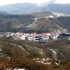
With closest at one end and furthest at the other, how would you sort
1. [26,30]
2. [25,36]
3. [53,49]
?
1. [53,49]
2. [25,36]
3. [26,30]

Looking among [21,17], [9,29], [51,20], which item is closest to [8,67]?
[9,29]

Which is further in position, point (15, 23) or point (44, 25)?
point (15, 23)

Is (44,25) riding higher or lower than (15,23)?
lower

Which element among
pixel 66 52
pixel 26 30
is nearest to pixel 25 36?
pixel 26 30

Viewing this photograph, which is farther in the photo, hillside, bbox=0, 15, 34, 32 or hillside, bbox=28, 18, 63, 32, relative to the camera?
hillside, bbox=0, 15, 34, 32

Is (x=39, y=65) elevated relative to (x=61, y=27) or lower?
elevated

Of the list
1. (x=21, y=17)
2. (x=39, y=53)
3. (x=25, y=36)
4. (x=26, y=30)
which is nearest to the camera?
(x=39, y=53)

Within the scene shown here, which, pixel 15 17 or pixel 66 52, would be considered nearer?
pixel 66 52

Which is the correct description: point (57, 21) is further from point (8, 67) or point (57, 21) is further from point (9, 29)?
point (8, 67)

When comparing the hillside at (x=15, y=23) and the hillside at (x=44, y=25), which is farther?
the hillside at (x=15, y=23)

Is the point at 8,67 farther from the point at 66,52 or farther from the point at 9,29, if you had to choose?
the point at 9,29
